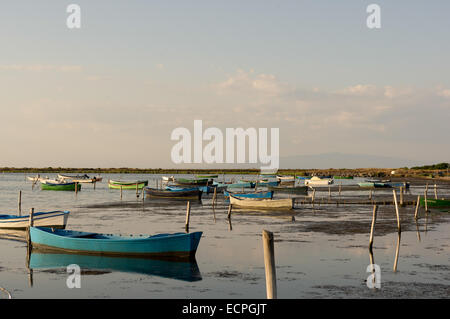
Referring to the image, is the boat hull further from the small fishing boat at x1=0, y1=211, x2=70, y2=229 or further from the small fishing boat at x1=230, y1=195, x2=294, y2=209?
the small fishing boat at x1=0, y1=211, x2=70, y2=229

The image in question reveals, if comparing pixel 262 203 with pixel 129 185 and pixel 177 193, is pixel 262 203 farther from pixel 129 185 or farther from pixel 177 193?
pixel 129 185

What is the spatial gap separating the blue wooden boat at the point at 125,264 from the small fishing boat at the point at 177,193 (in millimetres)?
37665

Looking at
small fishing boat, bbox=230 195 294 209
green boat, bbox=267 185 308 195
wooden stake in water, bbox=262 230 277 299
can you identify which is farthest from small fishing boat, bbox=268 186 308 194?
wooden stake in water, bbox=262 230 277 299

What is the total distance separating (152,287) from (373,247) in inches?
465

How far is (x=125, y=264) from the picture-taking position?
20.8 meters

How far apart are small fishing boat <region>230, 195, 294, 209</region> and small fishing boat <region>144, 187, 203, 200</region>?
1378cm

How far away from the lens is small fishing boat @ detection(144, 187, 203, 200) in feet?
199

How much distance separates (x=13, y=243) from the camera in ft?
88.9

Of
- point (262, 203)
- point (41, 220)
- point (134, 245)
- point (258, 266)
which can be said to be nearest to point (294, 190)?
point (262, 203)

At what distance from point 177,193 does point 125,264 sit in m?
40.4

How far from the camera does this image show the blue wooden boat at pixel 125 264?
19203 mm

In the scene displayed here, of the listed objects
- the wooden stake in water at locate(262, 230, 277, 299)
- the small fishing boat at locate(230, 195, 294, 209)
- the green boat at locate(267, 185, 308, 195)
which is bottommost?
the green boat at locate(267, 185, 308, 195)

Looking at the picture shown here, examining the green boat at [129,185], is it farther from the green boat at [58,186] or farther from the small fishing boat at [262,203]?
the small fishing boat at [262,203]

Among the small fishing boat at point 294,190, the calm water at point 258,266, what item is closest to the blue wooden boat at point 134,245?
the calm water at point 258,266
